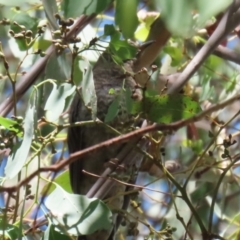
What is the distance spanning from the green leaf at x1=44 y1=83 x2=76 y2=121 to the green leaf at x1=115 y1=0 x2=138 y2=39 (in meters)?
0.21

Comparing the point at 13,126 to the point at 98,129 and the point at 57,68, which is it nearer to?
the point at 57,68

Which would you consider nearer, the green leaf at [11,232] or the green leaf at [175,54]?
the green leaf at [11,232]

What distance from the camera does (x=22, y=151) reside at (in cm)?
117

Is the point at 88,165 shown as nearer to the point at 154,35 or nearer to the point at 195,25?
the point at 154,35

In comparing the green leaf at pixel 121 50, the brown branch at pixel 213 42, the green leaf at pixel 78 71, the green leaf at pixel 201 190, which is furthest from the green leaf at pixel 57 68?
the green leaf at pixel 201 190

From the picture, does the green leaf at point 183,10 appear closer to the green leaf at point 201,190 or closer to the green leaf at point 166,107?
the green leaf at point 166,107

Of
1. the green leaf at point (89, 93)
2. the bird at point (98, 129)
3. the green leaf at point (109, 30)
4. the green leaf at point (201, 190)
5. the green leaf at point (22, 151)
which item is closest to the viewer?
the green leaf at point (22, 151)

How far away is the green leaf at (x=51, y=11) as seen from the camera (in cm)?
133

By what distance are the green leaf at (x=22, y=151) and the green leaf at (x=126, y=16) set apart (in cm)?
29

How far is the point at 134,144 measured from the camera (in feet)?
4.26

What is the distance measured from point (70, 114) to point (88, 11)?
2.54ft

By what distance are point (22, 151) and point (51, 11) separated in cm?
33

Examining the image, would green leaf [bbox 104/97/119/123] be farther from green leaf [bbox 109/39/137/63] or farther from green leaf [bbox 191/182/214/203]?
green leaf [bbox 191/182/214/203]

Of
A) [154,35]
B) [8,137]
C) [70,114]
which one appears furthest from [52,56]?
[70,114]
